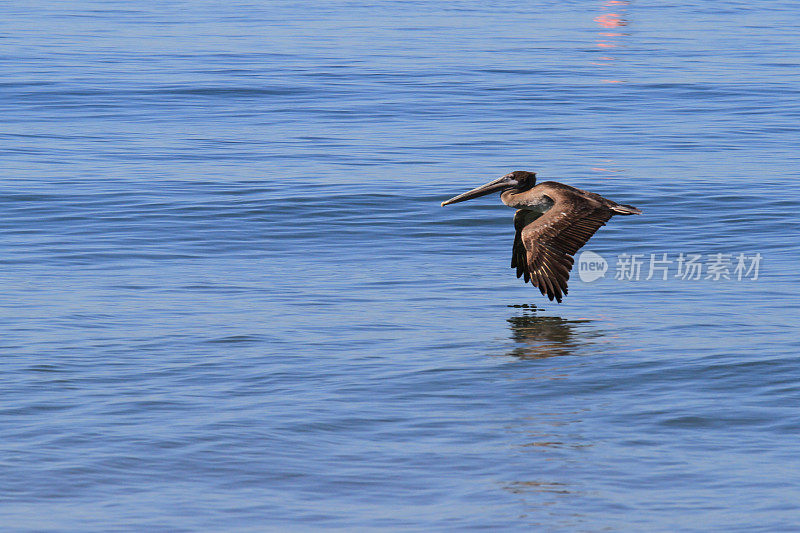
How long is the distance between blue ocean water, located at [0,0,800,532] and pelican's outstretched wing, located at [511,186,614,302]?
0.41 m

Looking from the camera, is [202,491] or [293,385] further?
[293,385]

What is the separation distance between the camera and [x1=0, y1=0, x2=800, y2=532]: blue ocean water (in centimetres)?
698

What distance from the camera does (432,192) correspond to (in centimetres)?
1569

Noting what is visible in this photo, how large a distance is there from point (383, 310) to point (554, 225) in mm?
1560

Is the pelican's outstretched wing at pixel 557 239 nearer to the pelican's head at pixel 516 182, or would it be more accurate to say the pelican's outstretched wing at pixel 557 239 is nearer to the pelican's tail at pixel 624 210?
the pelican's tail at pixel 624 210

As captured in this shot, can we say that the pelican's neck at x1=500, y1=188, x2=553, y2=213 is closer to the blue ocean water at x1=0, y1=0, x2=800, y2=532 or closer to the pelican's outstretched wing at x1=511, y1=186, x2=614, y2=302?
the pelican's outstretched wing at x1=511, y1=186, x2=614, y2=302

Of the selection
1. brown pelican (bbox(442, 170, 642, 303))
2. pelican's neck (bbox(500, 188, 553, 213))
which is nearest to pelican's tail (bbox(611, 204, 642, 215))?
brown pelican (bbox(442, 170, 642, 303))

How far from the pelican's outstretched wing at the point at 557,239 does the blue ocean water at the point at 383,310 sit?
1.33ft

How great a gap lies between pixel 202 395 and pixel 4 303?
10.1ft

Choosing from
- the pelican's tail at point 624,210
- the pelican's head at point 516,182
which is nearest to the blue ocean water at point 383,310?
the pelican's tail at point 624,210

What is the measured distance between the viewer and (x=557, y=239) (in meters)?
10.4

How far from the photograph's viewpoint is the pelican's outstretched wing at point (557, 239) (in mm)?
10289

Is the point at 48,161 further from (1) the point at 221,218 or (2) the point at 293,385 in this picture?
(2) the point at 293,385

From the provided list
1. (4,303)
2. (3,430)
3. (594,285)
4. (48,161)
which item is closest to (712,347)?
(594,285)
